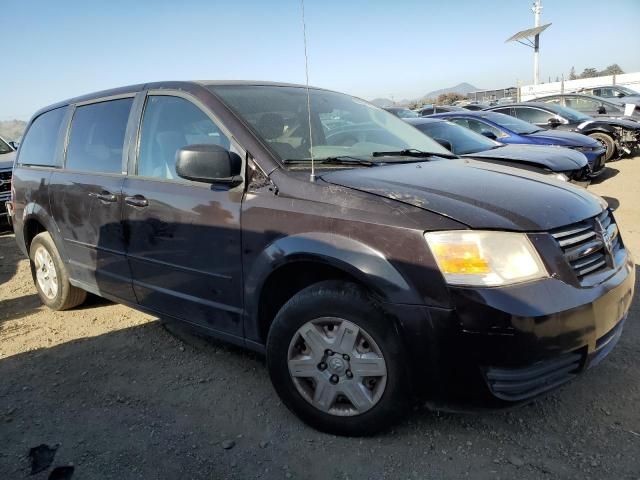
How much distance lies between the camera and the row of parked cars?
6461 millimetres

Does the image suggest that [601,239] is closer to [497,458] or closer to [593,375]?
[593,375]

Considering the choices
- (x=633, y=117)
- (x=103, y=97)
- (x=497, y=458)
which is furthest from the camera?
(x=633, y=117)

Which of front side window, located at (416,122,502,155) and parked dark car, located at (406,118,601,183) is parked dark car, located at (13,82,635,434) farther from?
front side window, located at (416,122,502,155)

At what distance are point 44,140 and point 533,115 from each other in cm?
1033

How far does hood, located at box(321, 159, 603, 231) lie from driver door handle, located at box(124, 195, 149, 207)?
4.00 feet

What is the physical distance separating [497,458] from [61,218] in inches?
136

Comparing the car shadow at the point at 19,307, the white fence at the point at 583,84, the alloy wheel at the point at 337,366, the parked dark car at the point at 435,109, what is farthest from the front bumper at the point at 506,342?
the white fence at the point at 583,84

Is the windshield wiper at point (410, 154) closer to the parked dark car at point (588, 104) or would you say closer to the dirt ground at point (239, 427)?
the dirt ground at point (239, 427)

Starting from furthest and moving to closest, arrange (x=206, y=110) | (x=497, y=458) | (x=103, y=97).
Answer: (x=103, y=97)
(x=206, y=110)
(x=497, y=458)

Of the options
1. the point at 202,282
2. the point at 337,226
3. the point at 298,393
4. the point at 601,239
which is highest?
the point at 337,226

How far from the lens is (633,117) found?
1279 centimetres

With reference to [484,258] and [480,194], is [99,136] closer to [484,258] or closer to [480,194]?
[480,194]

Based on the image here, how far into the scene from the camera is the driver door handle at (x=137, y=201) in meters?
3.12

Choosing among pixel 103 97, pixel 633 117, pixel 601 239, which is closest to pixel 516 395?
pixel 601 239
